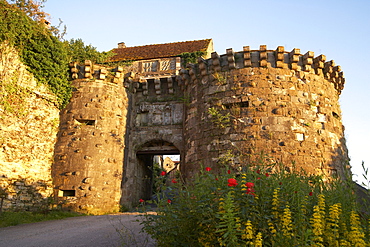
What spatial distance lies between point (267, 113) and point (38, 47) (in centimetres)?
791

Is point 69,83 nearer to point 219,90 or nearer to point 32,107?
point 32,107

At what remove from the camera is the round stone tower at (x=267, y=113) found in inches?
360

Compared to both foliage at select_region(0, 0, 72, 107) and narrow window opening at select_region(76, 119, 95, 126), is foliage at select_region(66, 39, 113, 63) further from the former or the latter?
narrow window opening at select_region(76, 119, 95, 126)

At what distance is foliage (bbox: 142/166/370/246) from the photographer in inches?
111

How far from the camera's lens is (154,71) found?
1798cm

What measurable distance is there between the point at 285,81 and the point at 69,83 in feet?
25.7

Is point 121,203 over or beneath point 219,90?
beneath

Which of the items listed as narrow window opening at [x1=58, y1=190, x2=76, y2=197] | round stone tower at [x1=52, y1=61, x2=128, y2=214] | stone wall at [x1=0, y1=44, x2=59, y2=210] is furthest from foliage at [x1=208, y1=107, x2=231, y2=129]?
stone wall at [x1=0, y1=44, x2=59, y2=210]

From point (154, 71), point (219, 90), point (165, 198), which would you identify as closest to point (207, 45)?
point (154, 71)

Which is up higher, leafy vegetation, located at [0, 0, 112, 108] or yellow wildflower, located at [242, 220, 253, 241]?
leafy vegetation, located at [0, 0, 112, 108]

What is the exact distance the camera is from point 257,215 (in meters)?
3.07

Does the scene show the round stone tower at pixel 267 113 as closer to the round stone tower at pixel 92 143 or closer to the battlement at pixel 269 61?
the battlement at pixel 269 61

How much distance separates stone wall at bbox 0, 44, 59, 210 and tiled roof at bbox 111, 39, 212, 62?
9351 mm

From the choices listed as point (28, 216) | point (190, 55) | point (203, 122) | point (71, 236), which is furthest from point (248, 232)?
point (190, 55)
